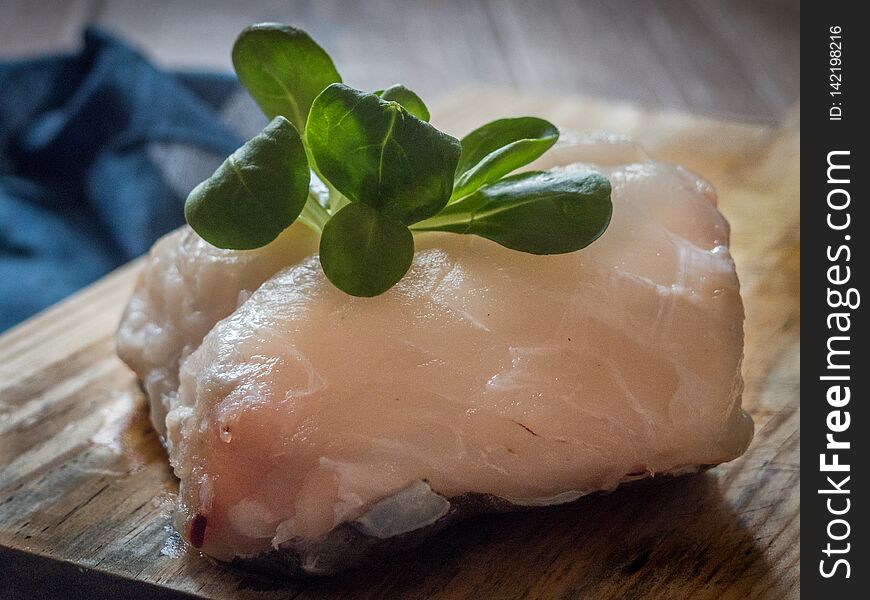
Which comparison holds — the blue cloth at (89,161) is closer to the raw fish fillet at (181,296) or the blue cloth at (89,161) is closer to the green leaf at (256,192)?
the raw fish fillet at (181,296)

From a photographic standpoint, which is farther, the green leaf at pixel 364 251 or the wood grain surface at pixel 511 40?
the wood grain surface at pixel 511 40

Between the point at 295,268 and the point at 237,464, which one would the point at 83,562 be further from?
the point at 295,268

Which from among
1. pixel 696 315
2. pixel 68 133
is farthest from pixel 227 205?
pixel 68 133

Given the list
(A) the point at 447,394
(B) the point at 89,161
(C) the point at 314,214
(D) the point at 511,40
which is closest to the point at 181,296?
(C) the point at 314,214

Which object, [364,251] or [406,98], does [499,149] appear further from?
[364,251]

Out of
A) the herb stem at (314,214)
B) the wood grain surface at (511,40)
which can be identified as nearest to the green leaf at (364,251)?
the herb stem at (314,214)

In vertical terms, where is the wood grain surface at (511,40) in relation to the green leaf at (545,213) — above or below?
below

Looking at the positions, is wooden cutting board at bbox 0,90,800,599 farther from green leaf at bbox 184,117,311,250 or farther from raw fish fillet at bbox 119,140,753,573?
green leaf at bbox 184,117,311,250
